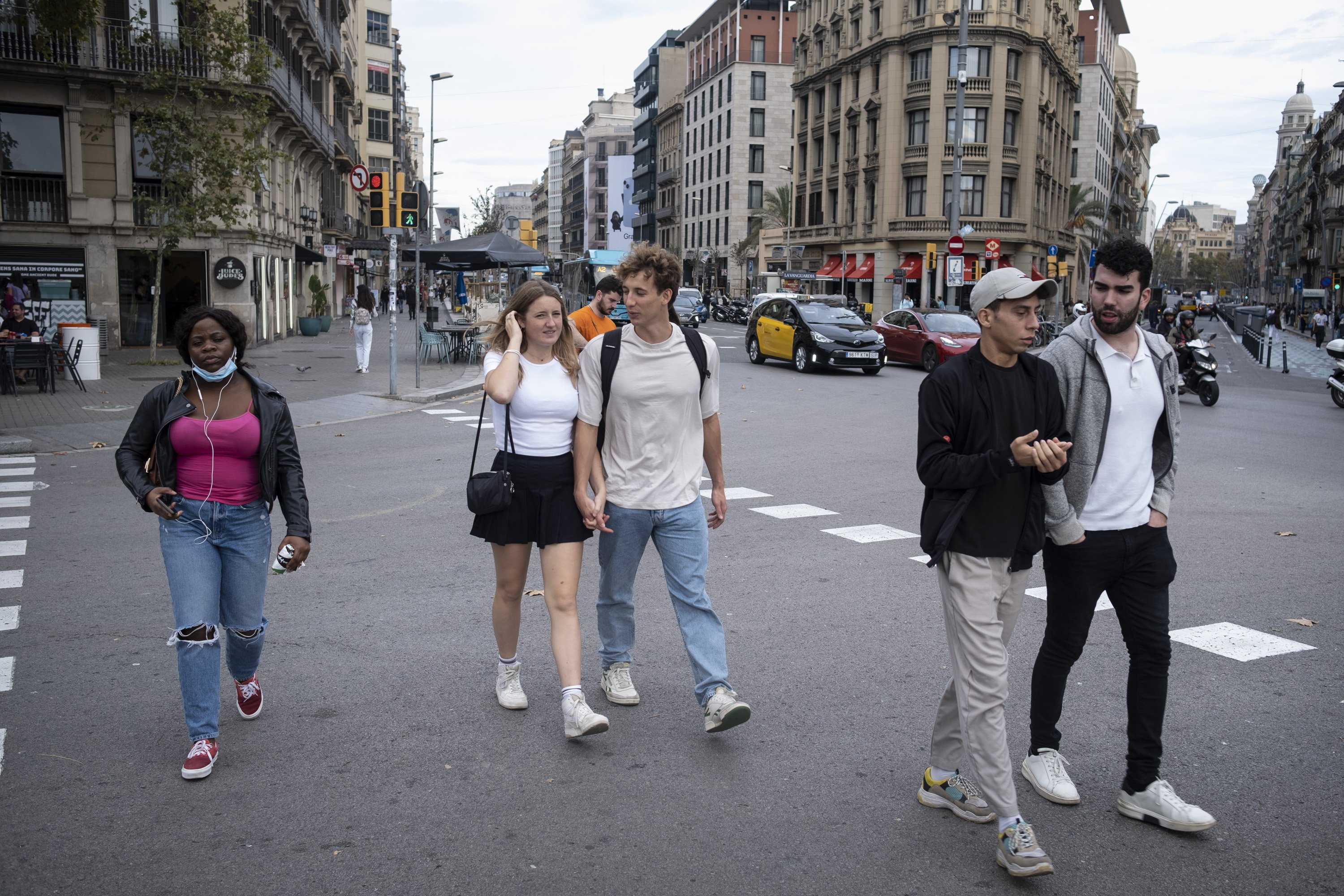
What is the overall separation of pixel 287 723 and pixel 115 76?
86.5 feet

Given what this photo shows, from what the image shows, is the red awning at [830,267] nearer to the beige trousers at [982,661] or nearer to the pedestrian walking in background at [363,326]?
the pedestrian walking in background at [363,326]

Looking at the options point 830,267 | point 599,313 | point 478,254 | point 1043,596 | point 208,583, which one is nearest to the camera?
point 208,583

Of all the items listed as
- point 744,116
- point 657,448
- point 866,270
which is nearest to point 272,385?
point 657,448

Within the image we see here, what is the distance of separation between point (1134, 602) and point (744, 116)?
86.2 m

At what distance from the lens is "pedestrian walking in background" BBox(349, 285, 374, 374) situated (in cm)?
2169

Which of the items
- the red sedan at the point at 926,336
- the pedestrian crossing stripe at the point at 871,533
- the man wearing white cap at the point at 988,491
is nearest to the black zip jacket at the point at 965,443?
the man wearing white cap at the point at 988,491

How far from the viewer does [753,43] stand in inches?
3364

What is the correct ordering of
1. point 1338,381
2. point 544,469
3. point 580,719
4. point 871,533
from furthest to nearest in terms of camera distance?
point 1338,381 < point 871,533 < point 544,469 < point 580,719

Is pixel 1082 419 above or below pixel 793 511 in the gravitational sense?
above

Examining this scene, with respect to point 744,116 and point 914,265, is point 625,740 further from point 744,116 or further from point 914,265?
point 744,116

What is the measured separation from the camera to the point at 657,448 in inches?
168

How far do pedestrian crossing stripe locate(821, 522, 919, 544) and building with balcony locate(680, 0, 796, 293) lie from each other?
248 feet

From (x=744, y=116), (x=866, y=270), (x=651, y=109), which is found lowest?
(x=866, y=270)

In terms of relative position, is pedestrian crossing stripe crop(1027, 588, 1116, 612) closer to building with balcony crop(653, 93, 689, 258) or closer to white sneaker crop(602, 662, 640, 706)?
white sneaker crop(602, 662, 640, 706)
